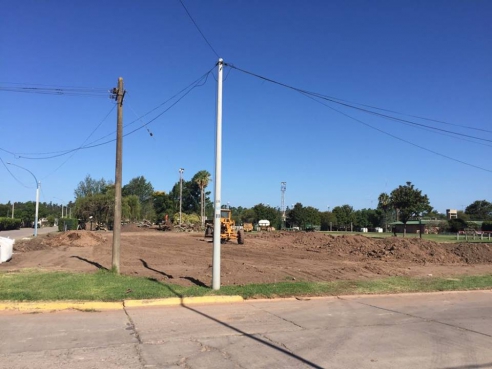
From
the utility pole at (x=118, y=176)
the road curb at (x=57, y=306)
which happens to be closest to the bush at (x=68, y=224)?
the utility pole at (x=118, y=176)

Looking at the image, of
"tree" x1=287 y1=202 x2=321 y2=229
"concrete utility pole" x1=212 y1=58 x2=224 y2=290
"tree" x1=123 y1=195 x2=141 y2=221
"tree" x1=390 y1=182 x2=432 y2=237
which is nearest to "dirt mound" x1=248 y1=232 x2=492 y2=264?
"concrete utility pole" x1=212 y1=58 x2=224 y2=290

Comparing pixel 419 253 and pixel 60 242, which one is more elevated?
pixel 419 253

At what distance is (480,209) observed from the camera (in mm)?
155625

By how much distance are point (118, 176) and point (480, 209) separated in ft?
548

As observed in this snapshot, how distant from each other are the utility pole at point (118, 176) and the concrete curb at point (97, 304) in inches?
195

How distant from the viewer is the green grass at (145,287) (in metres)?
11.4

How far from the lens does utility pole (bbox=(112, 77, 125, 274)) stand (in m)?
15.6

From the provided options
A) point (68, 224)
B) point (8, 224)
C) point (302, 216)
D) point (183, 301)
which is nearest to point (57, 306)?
point (183, 301)

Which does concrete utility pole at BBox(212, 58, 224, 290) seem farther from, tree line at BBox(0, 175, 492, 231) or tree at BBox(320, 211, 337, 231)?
tree at BBox(320, 211, 337, 231)

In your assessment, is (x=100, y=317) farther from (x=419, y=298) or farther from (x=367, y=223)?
(x=367, y=223)

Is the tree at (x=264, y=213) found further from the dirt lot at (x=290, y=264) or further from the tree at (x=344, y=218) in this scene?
the dirt lot at (x=290, y=264)

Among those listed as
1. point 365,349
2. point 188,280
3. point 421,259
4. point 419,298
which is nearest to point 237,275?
point 188,280

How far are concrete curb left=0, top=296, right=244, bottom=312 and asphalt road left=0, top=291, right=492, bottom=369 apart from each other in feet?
1.33

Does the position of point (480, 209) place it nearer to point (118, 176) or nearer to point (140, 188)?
point (140, 188)
